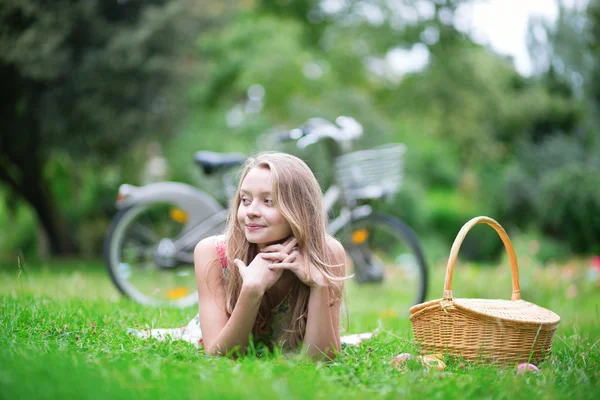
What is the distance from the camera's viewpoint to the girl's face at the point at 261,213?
8.14 ft

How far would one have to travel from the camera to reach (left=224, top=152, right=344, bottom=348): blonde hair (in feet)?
8.18

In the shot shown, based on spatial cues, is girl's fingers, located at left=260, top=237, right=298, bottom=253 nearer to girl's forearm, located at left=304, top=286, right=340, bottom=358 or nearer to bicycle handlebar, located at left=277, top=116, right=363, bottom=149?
girl's forearm, located at left=304, top=286, right=340, bottom=358

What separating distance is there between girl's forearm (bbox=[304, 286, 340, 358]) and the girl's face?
289 mm

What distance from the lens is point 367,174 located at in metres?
4.89

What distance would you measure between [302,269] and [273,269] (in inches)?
4.6

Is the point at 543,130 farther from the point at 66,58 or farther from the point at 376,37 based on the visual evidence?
the point at 66,58

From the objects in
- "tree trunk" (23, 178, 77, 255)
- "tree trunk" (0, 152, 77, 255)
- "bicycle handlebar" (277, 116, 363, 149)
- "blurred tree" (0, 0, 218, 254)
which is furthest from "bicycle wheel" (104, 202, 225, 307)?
"tree trunk" (23, 178, 77, 255)

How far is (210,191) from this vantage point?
9.70 meters

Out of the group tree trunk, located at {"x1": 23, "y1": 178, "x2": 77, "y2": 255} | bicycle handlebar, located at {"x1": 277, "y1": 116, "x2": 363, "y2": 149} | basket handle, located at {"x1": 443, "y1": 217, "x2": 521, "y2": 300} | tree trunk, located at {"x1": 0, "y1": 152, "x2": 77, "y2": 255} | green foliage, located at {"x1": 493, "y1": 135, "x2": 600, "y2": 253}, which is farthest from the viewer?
tree trunk, located at {"x1": 23, "y1": 178, "x2": 77, "y2": 255}

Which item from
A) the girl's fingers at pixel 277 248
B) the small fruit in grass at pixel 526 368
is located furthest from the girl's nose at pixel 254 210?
the small fruit in grass at pixel 526 368

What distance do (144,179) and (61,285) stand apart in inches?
190

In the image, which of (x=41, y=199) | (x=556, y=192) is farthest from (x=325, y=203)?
(x=41, y=199)

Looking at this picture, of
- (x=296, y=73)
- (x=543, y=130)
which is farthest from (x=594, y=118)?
(x=296, y=73)

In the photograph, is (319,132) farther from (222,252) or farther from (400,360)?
(400,360)
